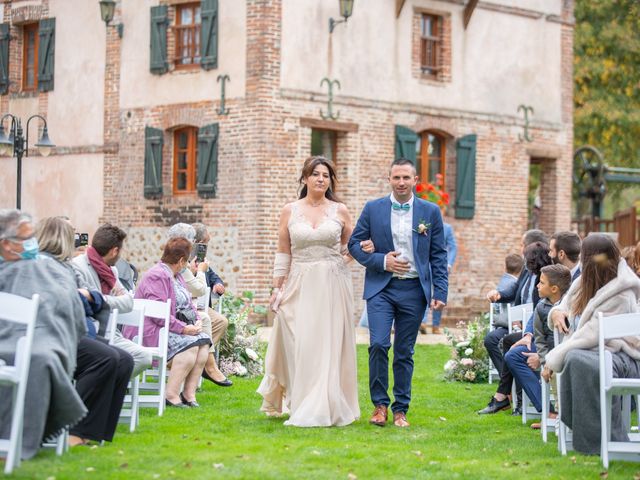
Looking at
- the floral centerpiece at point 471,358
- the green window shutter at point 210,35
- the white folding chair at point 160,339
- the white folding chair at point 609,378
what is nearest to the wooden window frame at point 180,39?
the green window shutter at point 210,35

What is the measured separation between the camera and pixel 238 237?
23.2m

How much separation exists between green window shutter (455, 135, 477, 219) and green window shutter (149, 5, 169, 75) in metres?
5.68

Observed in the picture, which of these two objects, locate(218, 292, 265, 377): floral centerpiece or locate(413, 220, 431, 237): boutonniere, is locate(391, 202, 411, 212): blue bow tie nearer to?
locate(413, 220, 431, 237): boutonniere

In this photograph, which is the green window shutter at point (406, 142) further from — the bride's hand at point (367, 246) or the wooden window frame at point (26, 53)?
the bride's hand at point (367, 246)

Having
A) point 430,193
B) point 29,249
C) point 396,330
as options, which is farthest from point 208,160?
point 29,249

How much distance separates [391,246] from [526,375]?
1463 millimetres

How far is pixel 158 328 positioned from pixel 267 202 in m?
11.9

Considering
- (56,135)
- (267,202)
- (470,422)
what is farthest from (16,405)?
(56,135)

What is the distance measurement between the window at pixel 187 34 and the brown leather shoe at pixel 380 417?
1456 cm

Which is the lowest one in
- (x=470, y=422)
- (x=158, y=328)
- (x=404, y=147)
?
(x=470, y=422)

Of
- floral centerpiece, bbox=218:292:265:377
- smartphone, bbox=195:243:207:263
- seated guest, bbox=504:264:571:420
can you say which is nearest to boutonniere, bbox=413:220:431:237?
seated guest, bbox=504:264:571:420

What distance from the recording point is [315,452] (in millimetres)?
8633

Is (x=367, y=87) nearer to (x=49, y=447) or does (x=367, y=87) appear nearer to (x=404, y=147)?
(x=404, y=147)

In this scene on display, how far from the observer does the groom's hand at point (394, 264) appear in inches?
400
